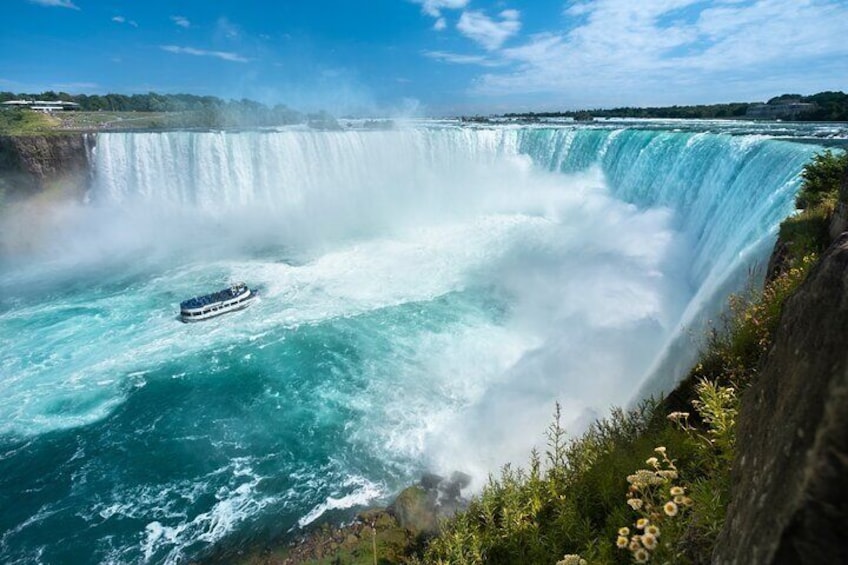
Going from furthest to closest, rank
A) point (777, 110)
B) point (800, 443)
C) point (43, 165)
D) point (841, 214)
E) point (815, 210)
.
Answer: point (777, 110) → point (43, 165) → point (815, 210) → point (841, 214) → point (800, 443)

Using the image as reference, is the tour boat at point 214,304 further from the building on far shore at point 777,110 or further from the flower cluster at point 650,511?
the building on far shore at point 777,110

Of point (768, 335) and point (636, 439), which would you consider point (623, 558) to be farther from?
point (768, 335)

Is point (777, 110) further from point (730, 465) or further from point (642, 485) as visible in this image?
point (642, 485)

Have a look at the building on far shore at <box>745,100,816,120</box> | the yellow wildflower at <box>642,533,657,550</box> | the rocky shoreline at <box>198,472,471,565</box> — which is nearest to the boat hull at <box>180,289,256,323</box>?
the rocky shoreline at <box>198,472,471,565</box>

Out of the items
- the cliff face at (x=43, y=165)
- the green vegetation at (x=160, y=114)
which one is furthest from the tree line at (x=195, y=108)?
the cliff face at (x=43, y=165)

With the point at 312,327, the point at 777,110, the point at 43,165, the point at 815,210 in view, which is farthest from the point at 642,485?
the point at 777,110

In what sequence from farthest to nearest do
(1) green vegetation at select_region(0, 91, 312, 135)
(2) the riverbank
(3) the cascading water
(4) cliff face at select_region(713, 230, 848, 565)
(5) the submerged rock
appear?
(1) green vegetation at select_region(0, 91, 312, 135) → (3) the cascading water → (5) the submerged rock → (2) the riverbank → (4) cliff face at select_region(713, 230, 848, 565)

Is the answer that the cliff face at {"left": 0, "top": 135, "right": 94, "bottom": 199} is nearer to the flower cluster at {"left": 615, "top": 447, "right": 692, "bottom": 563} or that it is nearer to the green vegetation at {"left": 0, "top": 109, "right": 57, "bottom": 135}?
the green vegetation at {"left": 0, "top": 109, "right": 57, "bottom": 135}

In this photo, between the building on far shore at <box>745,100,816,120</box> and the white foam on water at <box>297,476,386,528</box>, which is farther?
the building on far shore at <box>745,100,816,120</box>
